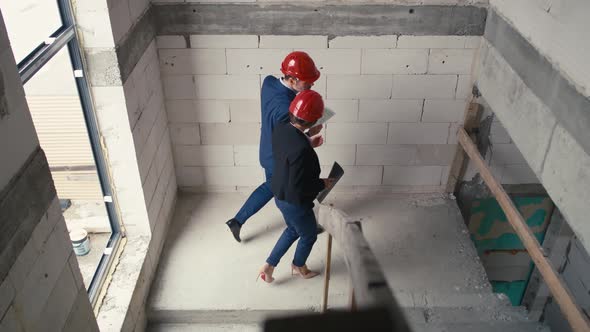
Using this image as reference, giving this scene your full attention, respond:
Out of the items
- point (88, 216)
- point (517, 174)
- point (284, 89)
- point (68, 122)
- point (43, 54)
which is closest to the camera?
point (43, 54)

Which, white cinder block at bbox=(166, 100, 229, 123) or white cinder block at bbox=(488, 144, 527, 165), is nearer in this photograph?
white cinder block at bbox=(166, 100, 229, 123)

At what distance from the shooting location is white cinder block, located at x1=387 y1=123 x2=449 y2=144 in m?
4.06

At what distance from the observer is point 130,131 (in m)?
3.07

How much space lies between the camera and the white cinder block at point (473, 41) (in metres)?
3.67

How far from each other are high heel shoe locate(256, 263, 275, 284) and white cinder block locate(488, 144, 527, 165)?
6.91 feet

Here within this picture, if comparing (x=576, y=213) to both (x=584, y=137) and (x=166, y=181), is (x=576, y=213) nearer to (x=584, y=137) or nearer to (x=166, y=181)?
(x=584, y=137)

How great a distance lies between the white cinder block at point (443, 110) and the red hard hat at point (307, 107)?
144cm

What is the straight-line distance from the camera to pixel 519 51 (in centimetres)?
305

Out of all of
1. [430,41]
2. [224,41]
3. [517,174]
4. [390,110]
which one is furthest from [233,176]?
[517,174]

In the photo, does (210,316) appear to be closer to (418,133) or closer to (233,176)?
(233,176)

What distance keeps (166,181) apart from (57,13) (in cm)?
167

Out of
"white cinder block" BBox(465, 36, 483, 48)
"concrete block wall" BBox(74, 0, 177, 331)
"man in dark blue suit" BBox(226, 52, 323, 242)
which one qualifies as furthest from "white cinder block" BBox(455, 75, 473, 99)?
"concrete block wall" BBox(74, 0, 177, 331)

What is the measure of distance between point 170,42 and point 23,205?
84.1 inches

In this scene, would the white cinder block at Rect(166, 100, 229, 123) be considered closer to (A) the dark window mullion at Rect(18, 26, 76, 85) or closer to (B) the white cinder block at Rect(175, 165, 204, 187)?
(B) the white cinder block at Rect(175, 165, 204, 187)
